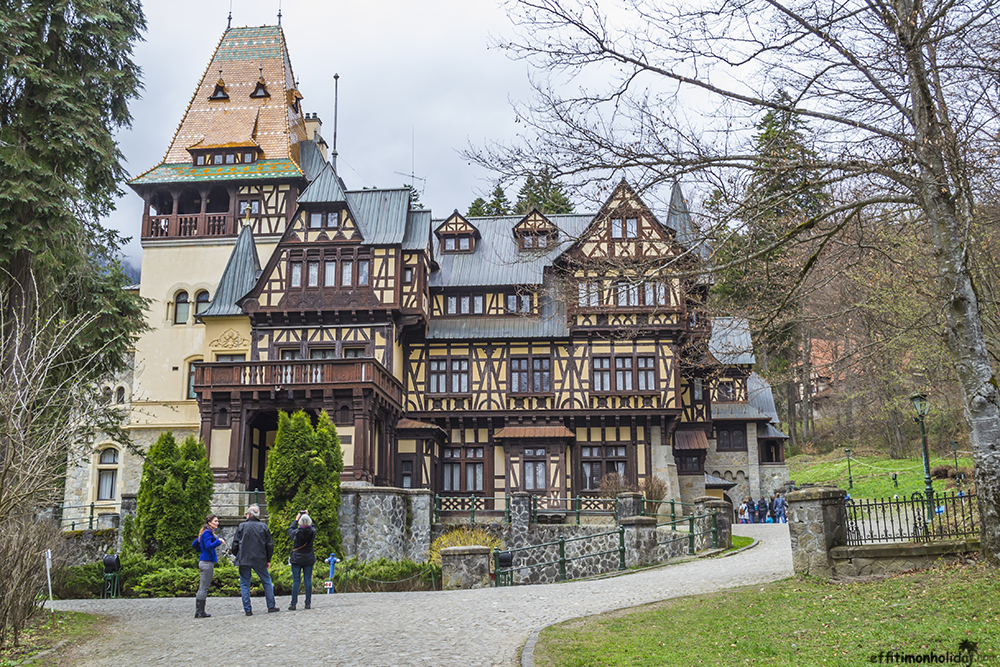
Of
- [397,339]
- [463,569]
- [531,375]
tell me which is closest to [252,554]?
[463,569]

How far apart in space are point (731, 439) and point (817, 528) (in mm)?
30870

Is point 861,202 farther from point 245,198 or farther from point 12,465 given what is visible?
point 245,198

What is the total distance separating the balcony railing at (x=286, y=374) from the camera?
95.9 feet

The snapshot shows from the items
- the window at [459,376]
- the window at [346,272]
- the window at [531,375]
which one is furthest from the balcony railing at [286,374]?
the window at [531,375]

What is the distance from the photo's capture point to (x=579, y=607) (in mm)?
14102

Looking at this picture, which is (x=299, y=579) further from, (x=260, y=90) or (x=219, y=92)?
(x=219, y=92)

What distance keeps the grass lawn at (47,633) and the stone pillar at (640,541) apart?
1187 cm

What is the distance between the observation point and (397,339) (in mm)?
34094

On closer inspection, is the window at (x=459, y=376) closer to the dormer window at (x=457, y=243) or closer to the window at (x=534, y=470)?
the window at (x=534, y=470)

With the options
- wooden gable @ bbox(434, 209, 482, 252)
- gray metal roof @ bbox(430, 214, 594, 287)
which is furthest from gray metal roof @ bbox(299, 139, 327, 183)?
gray metal roof @ bbox(430, 214, 594, 287)

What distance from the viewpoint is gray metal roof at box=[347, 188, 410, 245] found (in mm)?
34062

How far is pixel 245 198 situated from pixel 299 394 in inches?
469

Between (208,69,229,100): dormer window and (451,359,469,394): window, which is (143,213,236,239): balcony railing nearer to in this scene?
(208,69,229,100): dormer window

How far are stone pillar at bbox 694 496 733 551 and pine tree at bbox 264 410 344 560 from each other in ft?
30.5
